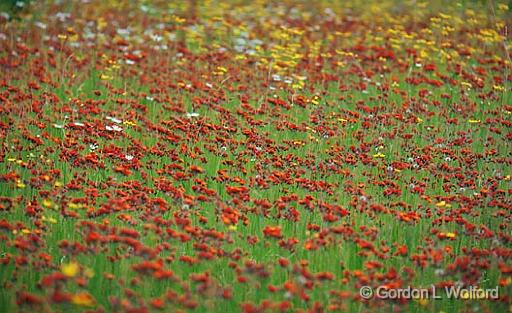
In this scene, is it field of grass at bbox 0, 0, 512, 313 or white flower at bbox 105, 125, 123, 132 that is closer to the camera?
field of grass at bbox 0, 0, 512, 313

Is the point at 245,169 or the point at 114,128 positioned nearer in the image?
the point at 245,169

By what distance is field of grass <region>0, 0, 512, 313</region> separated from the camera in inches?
178

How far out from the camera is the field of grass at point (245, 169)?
4512mm

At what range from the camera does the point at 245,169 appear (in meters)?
6.35

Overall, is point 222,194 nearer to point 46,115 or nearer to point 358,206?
point 358,206

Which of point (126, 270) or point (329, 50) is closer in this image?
point (126, 270)

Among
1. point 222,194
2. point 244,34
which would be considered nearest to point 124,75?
point 244,34

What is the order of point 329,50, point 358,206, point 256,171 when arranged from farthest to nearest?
point 329,50 → point 256,171 → point 358,206

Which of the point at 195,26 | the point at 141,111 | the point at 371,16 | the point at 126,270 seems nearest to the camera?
the point at 126,270

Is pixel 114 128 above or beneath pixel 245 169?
above

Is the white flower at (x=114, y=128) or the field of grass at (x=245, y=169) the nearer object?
the field of grass at (x=245, y=169)

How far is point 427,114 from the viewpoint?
802 centimetres

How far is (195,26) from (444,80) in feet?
13.9

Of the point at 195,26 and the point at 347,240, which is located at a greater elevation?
the point at 347,240
